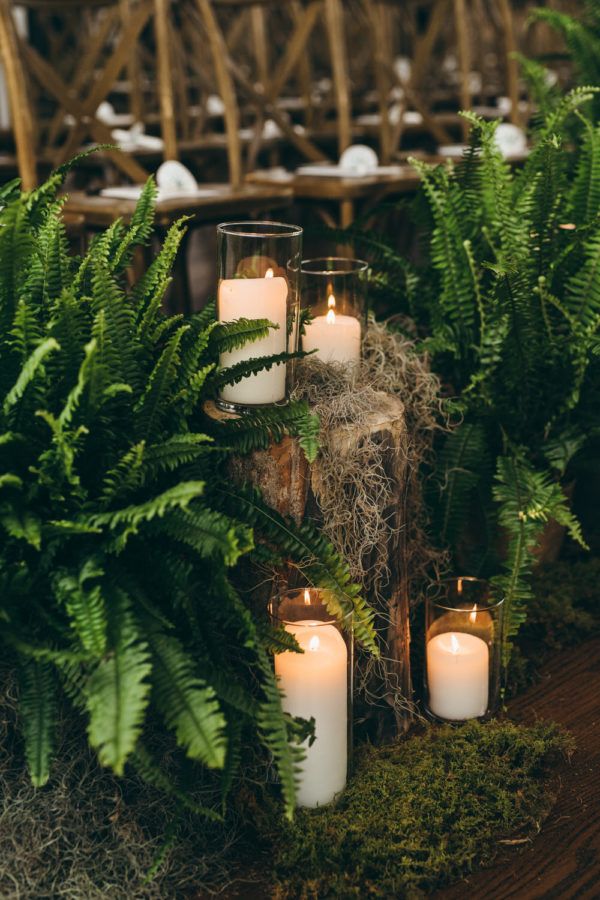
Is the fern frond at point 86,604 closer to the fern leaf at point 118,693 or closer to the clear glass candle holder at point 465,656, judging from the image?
the fern leaf at point 118,693

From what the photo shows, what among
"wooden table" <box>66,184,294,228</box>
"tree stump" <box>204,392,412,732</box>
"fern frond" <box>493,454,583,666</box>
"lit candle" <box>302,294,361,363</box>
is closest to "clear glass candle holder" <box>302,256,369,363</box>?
"lit candle" <box>302,294,361,363</box>

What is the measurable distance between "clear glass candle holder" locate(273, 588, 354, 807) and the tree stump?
152mm

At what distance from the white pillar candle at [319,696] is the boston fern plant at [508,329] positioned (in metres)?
0.46

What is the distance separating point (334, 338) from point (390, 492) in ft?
1.08

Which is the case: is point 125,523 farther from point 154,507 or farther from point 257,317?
point 257,317

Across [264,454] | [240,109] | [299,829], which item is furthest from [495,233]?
[240,109]

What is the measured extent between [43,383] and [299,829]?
0.74 m

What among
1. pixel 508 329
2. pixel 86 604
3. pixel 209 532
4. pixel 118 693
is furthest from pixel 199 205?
pixel 118 693

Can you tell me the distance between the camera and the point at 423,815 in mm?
1487

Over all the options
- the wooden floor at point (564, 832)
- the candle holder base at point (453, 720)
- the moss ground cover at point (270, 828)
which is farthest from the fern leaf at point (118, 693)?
the candle holder base at point (453, 720)

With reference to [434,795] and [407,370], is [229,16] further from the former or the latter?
[434,795]

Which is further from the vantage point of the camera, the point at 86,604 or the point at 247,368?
the point at 247,368

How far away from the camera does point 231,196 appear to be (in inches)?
115

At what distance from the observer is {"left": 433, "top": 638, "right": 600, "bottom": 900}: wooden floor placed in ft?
4.57
